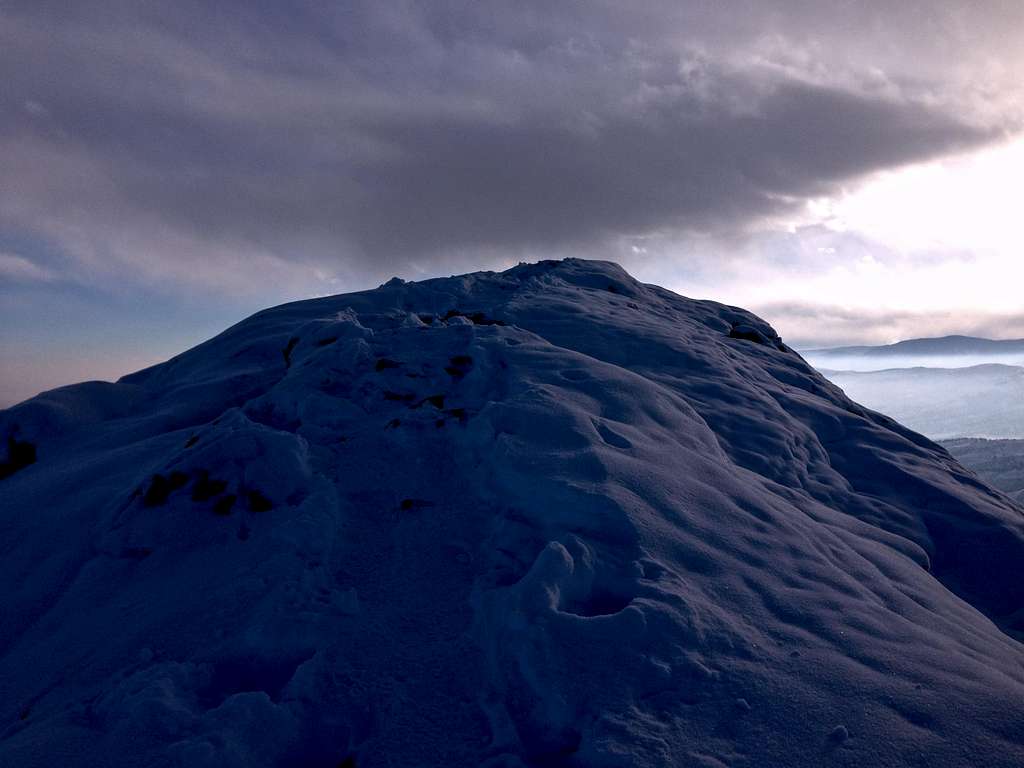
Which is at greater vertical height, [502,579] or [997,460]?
[502,579]

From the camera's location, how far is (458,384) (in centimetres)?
648

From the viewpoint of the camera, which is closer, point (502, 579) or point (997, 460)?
point (502, 579)

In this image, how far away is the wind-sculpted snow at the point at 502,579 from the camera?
3.17m

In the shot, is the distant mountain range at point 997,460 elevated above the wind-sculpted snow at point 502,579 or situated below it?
below

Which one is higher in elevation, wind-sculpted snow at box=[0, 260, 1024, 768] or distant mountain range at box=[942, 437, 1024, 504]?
wind-sculpted snow at box=[0, 260, 1024, 768]

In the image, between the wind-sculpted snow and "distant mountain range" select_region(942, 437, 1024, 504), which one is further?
"distant mountain range" select_region(942, 437, 1024, 504)

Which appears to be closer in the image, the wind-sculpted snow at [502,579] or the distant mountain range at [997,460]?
the wind-sculpted snow at [502,579]

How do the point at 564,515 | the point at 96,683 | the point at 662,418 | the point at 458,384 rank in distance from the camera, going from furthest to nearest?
1. the point at 458,384
2. the point at 662,418
3. the point at 564,515
4. the point at 96,683

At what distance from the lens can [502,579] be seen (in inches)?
163

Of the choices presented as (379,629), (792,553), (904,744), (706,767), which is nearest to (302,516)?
(379,629)

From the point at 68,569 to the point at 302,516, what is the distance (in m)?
2.21

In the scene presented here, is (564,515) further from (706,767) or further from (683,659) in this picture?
(706,767)

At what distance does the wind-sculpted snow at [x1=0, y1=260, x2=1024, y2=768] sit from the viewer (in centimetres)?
317

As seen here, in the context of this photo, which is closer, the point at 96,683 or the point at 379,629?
the point at 96,683
